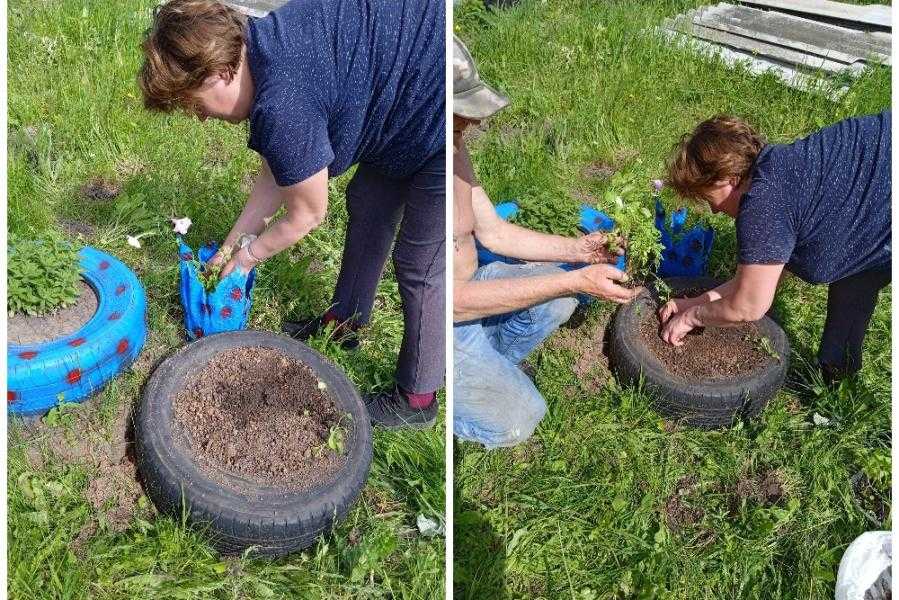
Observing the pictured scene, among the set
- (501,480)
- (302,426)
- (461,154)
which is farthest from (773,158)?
(302,426)

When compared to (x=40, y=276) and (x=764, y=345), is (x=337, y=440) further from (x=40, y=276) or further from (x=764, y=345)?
(x=764, y=345)

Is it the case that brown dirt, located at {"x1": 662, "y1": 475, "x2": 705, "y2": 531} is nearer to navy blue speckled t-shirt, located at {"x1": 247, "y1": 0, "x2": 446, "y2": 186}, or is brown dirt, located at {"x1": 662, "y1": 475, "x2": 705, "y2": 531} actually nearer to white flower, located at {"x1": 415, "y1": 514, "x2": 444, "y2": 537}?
white flower, located at {"x1": 415, "y1": 514, "x2": 444, "y2": 537}

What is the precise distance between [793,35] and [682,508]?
4.01 m

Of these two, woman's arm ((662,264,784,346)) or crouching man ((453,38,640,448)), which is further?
woman's arm ((662,264,784,346))

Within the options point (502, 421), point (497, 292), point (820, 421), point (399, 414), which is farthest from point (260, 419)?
point (820, 421)

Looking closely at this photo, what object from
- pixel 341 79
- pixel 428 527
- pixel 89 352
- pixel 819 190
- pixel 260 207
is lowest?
pixel 428 527

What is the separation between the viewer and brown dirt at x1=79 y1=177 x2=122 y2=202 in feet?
12.4

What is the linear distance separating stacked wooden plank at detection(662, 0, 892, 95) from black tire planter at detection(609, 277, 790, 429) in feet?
8.70

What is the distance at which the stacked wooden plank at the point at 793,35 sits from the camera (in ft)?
16.8

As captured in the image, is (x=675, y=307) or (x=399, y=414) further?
(x=675, y=307)

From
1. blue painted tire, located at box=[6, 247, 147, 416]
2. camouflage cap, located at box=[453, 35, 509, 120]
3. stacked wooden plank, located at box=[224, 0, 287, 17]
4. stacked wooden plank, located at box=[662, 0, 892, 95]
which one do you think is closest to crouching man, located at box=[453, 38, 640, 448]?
camouflage cap, located at box=[453, 35, 509, 120]

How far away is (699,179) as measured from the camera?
2.54m

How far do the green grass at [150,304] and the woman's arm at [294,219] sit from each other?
61cm

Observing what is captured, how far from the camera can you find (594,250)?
283cm
